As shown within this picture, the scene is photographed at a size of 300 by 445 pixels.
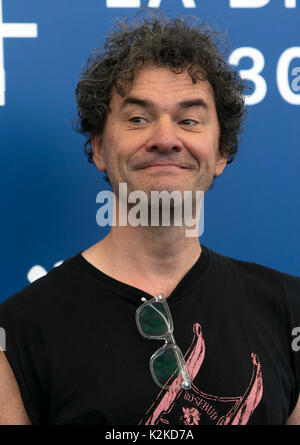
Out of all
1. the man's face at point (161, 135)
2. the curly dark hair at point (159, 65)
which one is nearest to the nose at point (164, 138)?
the man's face at point (161, 135)

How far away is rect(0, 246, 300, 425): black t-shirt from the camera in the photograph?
107cm

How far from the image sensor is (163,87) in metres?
1.18

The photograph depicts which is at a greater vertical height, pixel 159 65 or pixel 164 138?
pixel 159 65

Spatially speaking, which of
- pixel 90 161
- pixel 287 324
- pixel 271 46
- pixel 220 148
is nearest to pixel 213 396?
pixel 287 324

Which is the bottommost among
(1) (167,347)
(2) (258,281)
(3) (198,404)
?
(3) (198,404)

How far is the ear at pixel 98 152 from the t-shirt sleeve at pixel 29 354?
346 millimetres

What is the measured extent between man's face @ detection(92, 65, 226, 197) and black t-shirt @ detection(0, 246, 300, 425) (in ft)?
0.70

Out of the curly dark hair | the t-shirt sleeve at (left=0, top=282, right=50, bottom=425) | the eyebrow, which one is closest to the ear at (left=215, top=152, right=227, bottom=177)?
the curly dark hair

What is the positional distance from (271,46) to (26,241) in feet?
2.78

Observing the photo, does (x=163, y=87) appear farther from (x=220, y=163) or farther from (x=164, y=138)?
(x=220, y=163)

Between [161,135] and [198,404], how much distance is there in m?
0.53

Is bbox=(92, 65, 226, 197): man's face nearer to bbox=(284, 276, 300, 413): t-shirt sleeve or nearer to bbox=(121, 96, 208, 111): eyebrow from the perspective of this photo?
bbox=(121, 96, 208, 111): eyebrow

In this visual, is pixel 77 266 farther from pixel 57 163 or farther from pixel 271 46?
pixel 271 46

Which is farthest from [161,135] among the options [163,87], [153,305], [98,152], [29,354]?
[29,354]
